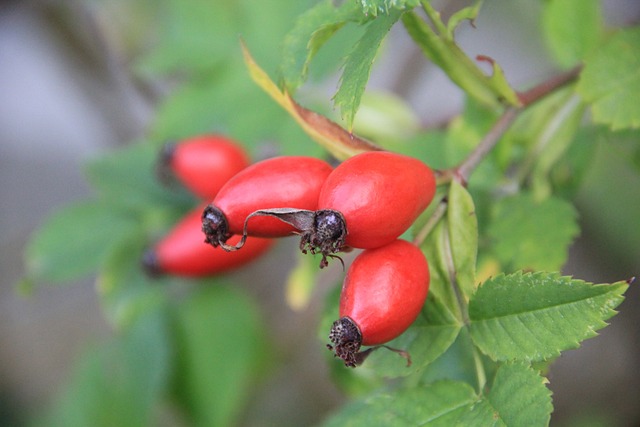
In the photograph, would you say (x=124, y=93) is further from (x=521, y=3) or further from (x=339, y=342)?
(x=339, y=342)

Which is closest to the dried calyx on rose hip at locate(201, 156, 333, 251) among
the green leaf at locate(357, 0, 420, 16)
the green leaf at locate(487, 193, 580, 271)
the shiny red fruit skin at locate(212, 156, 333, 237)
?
the shiny red fruit skin at locate(212, 156, 333, 237)

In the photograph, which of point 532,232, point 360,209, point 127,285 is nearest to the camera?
point 360,209

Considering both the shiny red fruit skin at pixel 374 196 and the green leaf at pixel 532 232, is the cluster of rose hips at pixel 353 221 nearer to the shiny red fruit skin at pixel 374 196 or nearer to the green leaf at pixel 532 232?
the shiny red fruit skin at pixel 374 196

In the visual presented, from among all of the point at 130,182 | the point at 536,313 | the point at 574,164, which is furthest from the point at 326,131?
the point at 130,182

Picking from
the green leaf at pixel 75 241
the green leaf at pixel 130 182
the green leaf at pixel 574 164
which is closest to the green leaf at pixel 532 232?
the green leaf at pixel 574 164

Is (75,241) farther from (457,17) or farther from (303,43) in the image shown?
(457,17)
